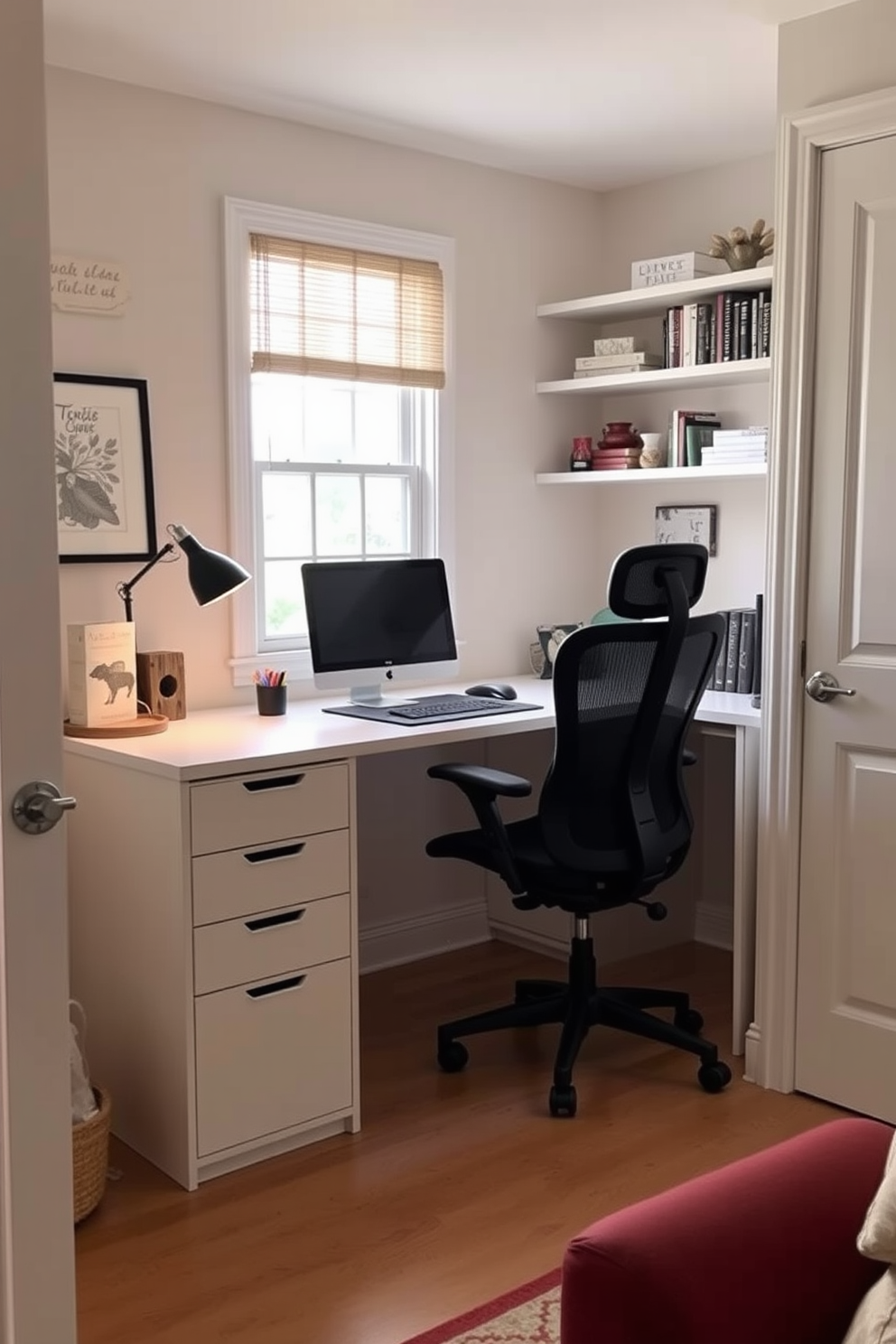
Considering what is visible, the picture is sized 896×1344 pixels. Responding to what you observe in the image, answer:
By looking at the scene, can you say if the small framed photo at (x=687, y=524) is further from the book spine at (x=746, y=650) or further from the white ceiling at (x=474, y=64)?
the white ceiling at (x=474, y=64)

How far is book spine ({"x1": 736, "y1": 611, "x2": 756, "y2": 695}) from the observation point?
3686 millimetres

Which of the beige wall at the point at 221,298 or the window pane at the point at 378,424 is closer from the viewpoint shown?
the beige wall at the point at 221,298

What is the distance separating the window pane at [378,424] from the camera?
13.0ft

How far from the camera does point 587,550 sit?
15.0ft

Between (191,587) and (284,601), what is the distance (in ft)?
1.69

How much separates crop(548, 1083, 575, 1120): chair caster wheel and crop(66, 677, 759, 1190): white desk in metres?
0.46

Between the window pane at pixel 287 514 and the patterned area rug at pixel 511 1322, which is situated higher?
the window pane at pixel 287 514

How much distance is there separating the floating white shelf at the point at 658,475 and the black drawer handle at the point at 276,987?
1807 millimetres

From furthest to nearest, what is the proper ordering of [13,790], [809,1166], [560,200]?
1. [560,200]
2. [13,790]
3. [809,1166]

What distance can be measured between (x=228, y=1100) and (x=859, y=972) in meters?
1.43

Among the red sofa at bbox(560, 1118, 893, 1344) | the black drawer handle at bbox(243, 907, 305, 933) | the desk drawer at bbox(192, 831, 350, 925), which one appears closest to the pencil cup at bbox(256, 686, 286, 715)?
the desk drawer at bbox(192, 831, 350, 925)

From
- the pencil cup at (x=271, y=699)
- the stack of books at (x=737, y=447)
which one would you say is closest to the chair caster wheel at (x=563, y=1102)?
the pencil cup at (x=271, y=699)

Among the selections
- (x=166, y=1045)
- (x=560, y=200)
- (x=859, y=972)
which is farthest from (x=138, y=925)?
(x=560, y=200)

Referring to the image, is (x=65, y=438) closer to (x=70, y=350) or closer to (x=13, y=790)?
(x=70, y=350)
